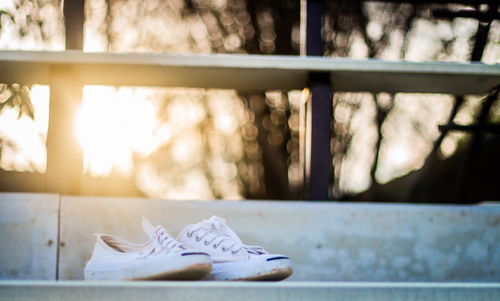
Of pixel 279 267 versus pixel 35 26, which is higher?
pixel 35 26

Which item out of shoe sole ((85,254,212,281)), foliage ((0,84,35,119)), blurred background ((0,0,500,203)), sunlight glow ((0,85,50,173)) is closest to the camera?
shoe sole ((85,254,212,281))

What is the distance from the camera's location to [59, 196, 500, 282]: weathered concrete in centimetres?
220

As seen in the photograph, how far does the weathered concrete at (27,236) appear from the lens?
2156 millimetres

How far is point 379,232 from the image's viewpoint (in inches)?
89.1

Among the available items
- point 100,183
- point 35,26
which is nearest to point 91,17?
point 35,26

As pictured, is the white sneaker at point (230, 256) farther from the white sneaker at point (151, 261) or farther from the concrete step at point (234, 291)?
the concrete step at point (234, 291)

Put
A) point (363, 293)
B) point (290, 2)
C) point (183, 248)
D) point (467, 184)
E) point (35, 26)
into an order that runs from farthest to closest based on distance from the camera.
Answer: point (290, 2), point (35, 26), point (467, 184), point (183, 248), point (363, 293)

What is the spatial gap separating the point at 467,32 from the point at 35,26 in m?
4.93

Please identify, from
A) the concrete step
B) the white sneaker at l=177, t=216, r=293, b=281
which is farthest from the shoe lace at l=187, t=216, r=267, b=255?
the concrete step

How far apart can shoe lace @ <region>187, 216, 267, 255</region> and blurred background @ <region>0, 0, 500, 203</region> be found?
4.36 meters

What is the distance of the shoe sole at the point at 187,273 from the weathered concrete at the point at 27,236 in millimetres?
1100

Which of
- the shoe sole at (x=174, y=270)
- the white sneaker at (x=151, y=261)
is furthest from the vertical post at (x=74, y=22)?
the shoe sole at (x=174, y=270)

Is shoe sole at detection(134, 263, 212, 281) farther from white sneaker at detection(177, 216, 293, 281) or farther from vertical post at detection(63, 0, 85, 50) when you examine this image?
vertical post at detection(63, 0, 85, 50)

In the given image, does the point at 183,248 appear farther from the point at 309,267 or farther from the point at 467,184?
the point at 467,184
